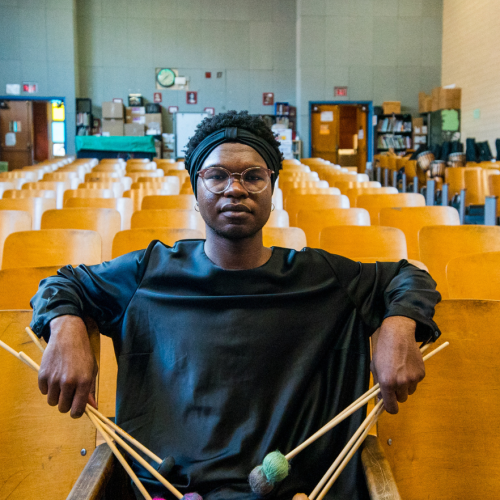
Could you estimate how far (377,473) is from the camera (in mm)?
1106

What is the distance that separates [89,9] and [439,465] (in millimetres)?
14152

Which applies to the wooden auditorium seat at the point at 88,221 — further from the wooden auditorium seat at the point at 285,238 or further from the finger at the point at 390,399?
the finger at the point at 390,399

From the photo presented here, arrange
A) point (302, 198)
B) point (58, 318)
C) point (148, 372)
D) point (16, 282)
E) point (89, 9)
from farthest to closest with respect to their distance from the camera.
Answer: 1. point (89, 9)
2. point (302, 198)
3. point (16, 282)
4. point (148, 372)
5. point (58, 318)

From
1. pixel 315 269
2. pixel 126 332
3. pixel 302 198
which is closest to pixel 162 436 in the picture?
pixel 126 332

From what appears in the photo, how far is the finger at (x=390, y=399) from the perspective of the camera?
112 cm

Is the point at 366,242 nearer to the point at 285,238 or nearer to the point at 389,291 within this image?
the point at 285,238

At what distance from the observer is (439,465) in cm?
135

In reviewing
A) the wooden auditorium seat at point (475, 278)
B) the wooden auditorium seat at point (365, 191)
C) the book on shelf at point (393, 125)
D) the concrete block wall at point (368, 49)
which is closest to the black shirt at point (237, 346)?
the wooden auditorium seat at point (475, 278)

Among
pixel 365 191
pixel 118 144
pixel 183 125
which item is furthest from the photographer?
pixel 183 125

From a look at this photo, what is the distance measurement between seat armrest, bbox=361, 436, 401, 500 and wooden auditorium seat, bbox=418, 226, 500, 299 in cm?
151

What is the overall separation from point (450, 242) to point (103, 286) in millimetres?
1788

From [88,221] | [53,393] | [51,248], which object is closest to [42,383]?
[53,393]

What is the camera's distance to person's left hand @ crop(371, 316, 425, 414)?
1122 mm

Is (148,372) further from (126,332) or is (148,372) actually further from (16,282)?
(16,282)
